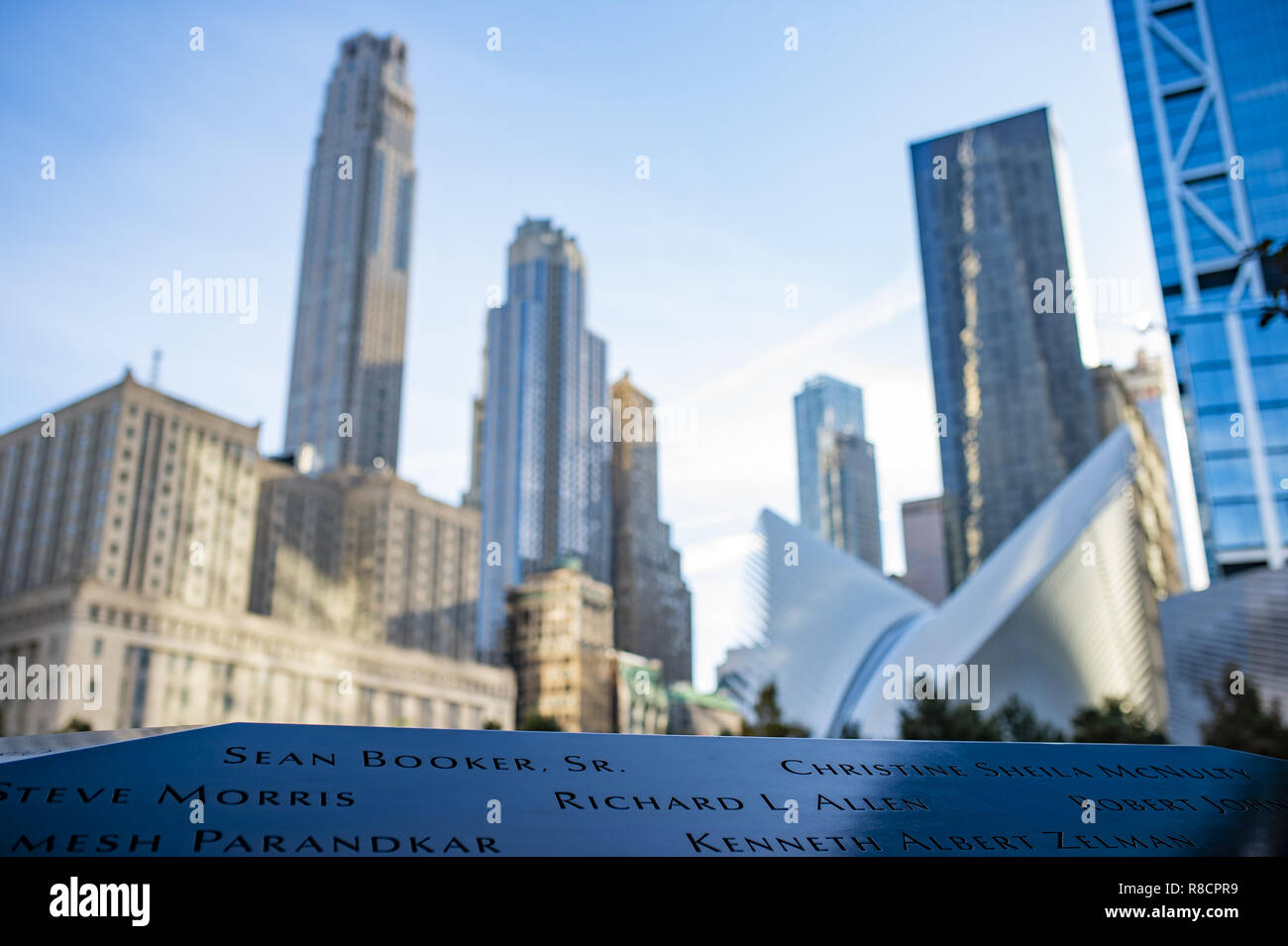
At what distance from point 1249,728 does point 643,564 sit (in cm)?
14417

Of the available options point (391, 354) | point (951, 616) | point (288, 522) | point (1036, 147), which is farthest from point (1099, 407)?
point (391, 354)

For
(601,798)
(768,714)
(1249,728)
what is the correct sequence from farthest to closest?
(768,714)
(1249,728)
(601,798)

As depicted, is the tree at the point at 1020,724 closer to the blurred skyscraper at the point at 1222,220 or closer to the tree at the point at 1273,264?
the tree at the point at 1273,264

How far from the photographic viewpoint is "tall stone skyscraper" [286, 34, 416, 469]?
530 ft

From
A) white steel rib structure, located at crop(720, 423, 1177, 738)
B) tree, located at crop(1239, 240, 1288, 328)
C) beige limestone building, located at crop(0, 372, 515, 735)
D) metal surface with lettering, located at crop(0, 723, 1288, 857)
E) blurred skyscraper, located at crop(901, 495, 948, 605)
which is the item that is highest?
blurred skyscraper, located at crop(901, 495, 948, 605)

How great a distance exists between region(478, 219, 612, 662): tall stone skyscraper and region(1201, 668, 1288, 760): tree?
121 m

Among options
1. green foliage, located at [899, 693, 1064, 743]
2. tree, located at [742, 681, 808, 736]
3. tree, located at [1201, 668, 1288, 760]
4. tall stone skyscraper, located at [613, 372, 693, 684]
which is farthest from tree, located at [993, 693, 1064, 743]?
tall stone skyscraper, located at [613, 372, 693, 684]

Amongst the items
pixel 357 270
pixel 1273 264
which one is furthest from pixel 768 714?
pixel 357 270

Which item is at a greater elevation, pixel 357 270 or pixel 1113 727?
pixel 357 270

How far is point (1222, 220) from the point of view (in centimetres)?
8125

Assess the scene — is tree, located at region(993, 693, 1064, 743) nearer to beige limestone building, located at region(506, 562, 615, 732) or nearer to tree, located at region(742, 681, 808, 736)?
tree, located at region(742, 681, 808, 736)

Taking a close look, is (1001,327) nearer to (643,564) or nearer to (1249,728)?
(643,564)

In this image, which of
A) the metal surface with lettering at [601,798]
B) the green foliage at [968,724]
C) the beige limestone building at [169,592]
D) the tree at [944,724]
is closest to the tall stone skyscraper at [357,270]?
the beige limestone building at [169,592]
